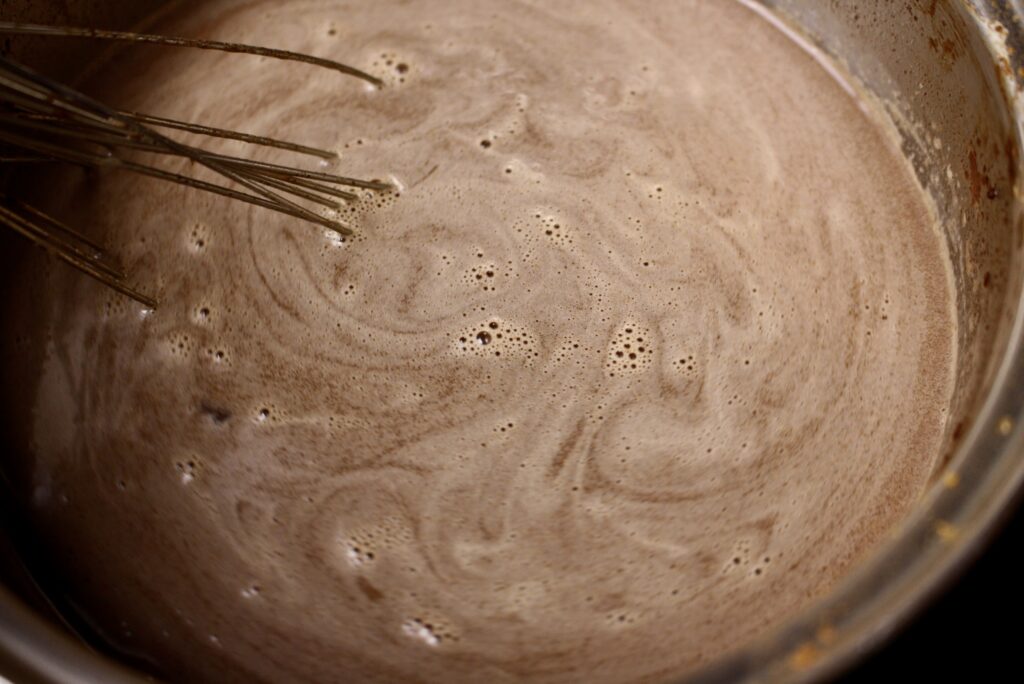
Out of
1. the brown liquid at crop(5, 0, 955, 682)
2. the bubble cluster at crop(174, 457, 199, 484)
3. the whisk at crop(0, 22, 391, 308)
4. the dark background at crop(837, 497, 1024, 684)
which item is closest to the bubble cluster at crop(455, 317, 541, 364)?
the brown liquid at crop(5, 0, 955, 682)

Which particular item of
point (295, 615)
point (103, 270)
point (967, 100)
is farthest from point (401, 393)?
point (967, 100)

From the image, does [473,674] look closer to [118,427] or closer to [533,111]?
[118,427]

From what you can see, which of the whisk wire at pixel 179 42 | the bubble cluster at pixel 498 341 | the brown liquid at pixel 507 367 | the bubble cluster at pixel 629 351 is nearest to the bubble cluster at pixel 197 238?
the brown liquid at pixel 507 367

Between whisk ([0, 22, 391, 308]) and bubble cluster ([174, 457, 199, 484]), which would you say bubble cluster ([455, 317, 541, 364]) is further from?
bubble cluster ([174, 457, 199, 484])

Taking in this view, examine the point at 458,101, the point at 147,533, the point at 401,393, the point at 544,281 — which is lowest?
the point at 147,533

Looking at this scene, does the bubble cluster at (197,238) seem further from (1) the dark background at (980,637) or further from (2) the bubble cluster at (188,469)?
(1) the dark background at (980,637)
